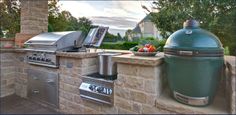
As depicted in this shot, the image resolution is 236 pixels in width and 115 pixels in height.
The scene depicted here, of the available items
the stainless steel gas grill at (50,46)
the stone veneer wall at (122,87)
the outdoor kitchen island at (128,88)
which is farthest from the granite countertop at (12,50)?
the stone veneer wall at (122,87)

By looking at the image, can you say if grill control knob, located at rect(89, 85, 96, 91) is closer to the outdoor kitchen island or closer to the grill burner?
the outdoor kitchen island

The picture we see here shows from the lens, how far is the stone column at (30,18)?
392 centimetres

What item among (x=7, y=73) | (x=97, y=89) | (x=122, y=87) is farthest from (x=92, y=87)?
(x=7, y=73)

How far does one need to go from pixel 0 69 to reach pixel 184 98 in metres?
3.21

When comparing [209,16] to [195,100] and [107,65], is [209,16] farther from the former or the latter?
[195,100]

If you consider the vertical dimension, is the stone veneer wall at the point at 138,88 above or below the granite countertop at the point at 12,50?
below

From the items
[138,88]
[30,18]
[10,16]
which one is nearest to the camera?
[138,88]

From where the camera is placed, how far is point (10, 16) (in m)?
8.63

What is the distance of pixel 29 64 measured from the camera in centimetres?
322

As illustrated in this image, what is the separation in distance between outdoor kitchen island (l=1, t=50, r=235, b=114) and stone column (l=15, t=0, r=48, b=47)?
1.68 metres

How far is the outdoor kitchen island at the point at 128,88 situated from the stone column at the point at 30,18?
168 cm

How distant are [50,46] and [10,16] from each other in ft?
24.0

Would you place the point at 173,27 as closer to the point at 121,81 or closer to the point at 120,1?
the point at 120,1

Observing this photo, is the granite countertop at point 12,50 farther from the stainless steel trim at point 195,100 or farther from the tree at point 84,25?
the stainless steel trim at point 195,100
